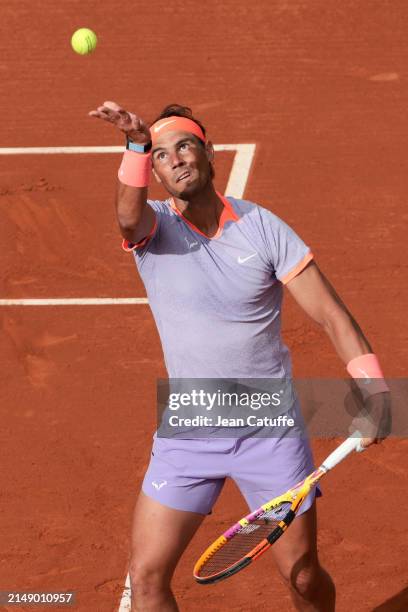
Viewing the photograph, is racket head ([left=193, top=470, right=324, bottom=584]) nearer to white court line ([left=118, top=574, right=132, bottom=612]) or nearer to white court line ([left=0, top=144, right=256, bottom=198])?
white court line ([left=118, top=574, right=132, bottom=612])

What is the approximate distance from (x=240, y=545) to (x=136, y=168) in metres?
1.98

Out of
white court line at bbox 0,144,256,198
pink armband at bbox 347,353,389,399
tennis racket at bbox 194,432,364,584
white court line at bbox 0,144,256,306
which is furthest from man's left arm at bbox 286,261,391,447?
white court line at bbox 0,144,256,198

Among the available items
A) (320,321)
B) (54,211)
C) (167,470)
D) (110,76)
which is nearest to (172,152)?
(320,321)

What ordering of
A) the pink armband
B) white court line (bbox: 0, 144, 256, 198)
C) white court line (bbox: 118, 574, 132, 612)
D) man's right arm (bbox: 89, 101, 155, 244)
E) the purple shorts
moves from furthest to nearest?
white court line (bbox: 0, 144, 256, 198) → white court line (bbox: 118, 574, 132, 612) → the purple shorts → the pink armband → man's right arm (bbox: 89, 101, 155, 244)

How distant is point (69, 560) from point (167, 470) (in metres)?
2.04

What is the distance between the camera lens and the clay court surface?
27.1 ft

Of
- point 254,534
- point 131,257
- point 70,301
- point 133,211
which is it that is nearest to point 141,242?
point 133,211

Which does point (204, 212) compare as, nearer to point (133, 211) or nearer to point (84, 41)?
point (133, 211)

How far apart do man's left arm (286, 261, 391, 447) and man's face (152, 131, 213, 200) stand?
0.70 m

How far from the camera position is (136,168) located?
604cm

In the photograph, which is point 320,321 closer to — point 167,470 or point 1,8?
point 167,470

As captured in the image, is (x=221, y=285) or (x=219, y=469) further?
(x=219, y=469)

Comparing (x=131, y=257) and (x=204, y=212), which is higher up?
(x=204, y=212)

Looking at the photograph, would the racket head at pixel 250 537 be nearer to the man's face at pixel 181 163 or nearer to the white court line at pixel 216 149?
the man's face at pixel 181 163
